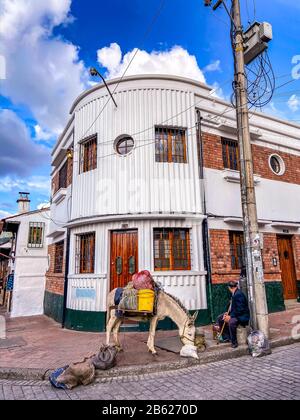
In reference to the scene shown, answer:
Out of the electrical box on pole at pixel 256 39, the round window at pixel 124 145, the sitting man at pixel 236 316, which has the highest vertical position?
the electrical box on pole at pixel 256 39

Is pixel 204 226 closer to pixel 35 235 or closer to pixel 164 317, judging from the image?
pixel 164 317

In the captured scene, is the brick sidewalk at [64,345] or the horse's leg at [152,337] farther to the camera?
the horse's leg at [152,337]

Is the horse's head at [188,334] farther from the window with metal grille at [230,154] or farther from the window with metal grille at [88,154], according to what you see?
the window with metal grille at [230,154]

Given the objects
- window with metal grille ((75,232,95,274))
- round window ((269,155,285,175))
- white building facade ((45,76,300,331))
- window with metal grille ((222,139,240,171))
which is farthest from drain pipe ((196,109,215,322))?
round window ((269,155,285,175))

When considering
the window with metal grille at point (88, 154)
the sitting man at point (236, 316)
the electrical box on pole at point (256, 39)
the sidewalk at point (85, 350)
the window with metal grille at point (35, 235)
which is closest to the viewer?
the sidewalk at point (85, 350)

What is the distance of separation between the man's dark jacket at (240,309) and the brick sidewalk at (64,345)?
81 centimetres

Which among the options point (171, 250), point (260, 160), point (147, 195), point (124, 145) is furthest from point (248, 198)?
point (260, 160)

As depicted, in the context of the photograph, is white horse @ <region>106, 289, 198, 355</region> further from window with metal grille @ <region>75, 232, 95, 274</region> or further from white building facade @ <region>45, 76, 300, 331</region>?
window with metal grille @ <region>75, 232, 95, 274</region>

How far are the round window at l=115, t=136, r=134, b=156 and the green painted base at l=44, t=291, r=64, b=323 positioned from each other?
5208mm

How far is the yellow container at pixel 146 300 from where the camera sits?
222 inches

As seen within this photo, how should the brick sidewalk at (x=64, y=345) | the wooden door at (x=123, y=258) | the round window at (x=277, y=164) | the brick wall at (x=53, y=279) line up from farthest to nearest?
the round window at (x=277, y=164), the brick wall at (x=53, y=279), the wooden door at (x=123, y=258), the brick sidewalk at (x=64, y=345)

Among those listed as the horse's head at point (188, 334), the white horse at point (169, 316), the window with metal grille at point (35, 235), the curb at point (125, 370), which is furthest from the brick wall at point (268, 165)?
the window with metal grille at point (35, 235)

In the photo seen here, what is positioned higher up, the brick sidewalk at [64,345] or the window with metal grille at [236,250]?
the window with metal grille at [236,250]
